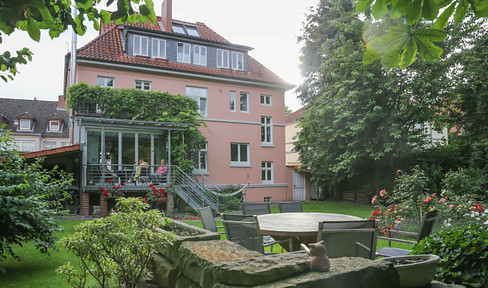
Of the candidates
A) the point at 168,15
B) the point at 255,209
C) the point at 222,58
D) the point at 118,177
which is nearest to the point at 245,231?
the point at 255,209

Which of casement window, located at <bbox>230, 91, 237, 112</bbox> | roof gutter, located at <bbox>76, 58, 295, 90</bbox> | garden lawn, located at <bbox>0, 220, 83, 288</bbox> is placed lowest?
garden lawn, located at <bbox>0, 220, 83, 288</bbox>

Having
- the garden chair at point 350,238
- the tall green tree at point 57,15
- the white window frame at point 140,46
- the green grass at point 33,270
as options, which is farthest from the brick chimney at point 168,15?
the garden chair at point 350,238

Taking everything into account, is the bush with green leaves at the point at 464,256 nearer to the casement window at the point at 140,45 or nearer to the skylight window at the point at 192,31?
the casement window at the point at 140,45

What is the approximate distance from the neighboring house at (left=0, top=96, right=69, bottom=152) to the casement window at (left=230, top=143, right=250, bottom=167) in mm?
26625

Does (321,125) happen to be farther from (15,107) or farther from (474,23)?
(15,107)

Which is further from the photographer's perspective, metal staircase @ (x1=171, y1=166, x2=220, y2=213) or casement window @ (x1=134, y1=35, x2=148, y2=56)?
casement window @ (x1=134, y1=35, x2=148, y2=56)

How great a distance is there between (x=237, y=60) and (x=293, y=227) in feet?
59.8

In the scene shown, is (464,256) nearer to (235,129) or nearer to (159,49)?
(235,129)

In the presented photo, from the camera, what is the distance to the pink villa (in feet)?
54.2

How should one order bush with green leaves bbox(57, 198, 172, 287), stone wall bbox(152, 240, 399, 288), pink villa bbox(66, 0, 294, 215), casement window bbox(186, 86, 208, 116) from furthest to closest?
casement window bbox(186, 86, 208, 116) → pink villa bbox(66, 0, 294, 215) → bush with green leaves bbox(57, 198, 172, 287) → stone wall bbox(152, 240, 399, 288)

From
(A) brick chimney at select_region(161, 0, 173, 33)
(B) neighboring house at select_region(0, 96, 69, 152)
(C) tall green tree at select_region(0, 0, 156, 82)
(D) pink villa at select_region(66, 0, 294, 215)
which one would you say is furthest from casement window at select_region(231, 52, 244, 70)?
(B) neighboring house at select_region(0, 96, 69, 152)

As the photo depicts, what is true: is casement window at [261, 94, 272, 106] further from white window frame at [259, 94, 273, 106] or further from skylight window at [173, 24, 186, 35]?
skylight window at [173, 24, 186, 35]

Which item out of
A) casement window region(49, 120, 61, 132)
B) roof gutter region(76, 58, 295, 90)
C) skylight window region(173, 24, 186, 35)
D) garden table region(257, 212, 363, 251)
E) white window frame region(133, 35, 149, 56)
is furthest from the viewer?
casement window region(49, 120, 61, 132)

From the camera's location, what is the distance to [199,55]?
2022cm
